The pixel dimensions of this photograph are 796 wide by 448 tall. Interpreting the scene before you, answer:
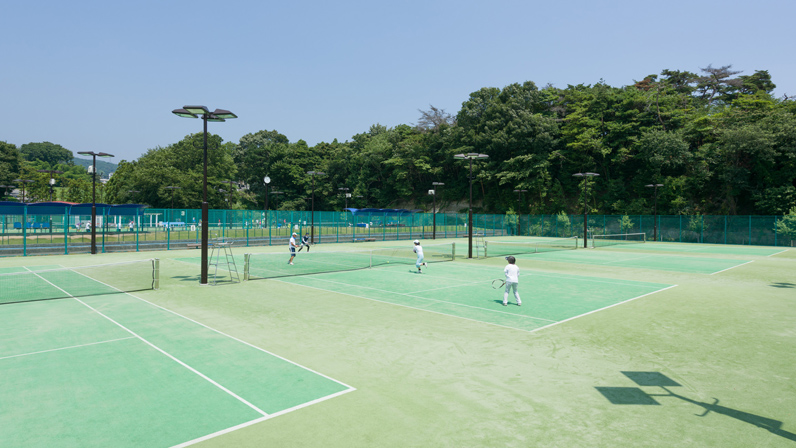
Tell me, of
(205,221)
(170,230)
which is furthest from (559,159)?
(205,221)

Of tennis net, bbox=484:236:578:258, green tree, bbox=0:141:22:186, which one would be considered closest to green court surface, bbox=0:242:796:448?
tennis net, bbox=484:236:578:258

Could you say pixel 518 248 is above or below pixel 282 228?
below

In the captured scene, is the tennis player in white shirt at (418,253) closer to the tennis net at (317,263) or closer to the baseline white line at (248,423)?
the tennis net at (317,263)

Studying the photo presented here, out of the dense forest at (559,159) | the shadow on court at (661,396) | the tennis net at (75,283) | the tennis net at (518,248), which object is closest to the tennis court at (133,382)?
the tennis net at (75,283)

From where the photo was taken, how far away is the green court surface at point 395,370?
5.55 m

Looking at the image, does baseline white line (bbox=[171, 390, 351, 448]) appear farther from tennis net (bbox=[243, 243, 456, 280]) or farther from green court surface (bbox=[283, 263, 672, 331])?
tennis net (bbox=[243, 243, 456, 280])

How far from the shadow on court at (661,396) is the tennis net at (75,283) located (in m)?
14.9

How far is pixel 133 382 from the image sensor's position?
281 inches

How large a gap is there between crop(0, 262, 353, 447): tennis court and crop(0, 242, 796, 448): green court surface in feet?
0.12

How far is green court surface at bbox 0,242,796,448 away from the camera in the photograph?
555cm

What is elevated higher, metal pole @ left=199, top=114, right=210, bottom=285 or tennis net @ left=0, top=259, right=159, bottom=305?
metal pole @ left=199, top=114, right=210, bottom=285

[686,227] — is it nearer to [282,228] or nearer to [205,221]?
[282,228]

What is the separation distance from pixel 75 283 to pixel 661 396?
760 inches

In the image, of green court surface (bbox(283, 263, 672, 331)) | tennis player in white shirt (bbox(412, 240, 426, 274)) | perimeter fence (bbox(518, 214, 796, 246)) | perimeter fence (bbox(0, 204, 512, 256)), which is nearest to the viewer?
green court surface (bbox(283, 263, 672, 331))
